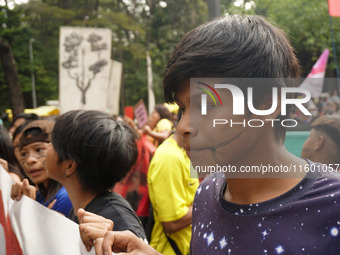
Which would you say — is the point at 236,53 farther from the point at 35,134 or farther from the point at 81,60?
the point at 81,60

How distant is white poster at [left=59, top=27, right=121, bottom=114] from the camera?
22.0ft

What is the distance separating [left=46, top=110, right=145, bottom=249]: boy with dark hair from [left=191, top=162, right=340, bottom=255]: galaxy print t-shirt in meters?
0.79

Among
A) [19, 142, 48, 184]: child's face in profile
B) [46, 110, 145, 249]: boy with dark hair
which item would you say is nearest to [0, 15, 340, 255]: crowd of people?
[46, 110, 145, 249]: boy with dark hair

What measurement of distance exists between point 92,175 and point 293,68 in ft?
3.67

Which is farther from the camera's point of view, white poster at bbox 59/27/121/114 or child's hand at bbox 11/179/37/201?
white poster at bbox 59/27/121/114

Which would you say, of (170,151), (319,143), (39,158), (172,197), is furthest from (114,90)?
(319,143)

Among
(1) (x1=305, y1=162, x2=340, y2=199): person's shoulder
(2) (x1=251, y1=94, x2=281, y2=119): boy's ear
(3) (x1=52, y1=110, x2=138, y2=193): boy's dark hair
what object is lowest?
(3) (x1=52, y1=110, x2=138, y2=193): boy's dark hair

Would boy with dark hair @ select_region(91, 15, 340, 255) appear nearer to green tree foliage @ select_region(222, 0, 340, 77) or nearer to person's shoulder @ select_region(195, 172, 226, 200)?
person's shoulder @ select_region(195, 172, 226, 200)

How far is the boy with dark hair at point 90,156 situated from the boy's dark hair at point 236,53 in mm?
846

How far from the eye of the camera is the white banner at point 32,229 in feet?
4.62

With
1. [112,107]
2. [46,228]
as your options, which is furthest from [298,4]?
[46,228]

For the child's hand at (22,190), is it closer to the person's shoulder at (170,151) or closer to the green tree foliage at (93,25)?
the person's shoulder at (170,151)

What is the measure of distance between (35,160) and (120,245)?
5.56ft

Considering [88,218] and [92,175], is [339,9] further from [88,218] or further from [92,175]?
[88,218]
